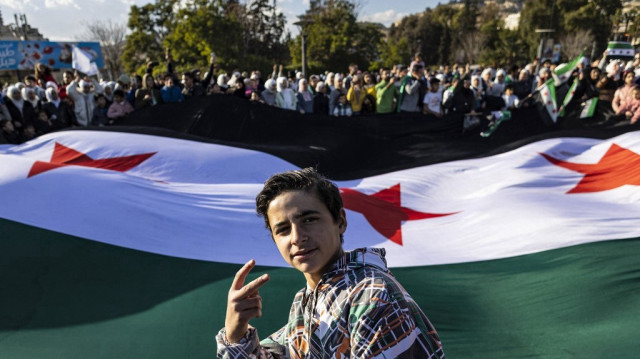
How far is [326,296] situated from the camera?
105 centimetres

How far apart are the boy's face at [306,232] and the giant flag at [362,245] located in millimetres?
1491

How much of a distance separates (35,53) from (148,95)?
92.7 feet

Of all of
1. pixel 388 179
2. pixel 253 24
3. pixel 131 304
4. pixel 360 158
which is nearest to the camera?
pixel 131 304

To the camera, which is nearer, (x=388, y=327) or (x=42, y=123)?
(x=388, y=327)

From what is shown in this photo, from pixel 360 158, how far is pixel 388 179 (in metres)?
1.51

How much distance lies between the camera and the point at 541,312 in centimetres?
256

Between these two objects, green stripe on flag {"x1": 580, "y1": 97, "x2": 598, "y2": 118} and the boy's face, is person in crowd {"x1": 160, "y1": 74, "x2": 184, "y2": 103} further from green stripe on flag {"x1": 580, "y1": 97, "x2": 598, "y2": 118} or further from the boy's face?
the boy's face

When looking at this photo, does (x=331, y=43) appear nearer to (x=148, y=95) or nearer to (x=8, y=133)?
(x=148, y=95)

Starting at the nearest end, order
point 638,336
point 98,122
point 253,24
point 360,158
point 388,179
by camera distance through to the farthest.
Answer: point 638,336 → point 388,179 → point 360,158 → point 98,122 → point 253,24

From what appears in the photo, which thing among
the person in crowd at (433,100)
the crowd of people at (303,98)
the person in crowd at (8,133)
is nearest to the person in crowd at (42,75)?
the crowd of people at (303,98)

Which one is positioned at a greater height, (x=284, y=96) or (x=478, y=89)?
(x=478, y=89)

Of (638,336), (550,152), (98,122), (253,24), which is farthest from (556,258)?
(253,24)

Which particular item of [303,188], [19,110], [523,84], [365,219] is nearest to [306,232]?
[303,188]

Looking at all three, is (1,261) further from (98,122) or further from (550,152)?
(98,122)
